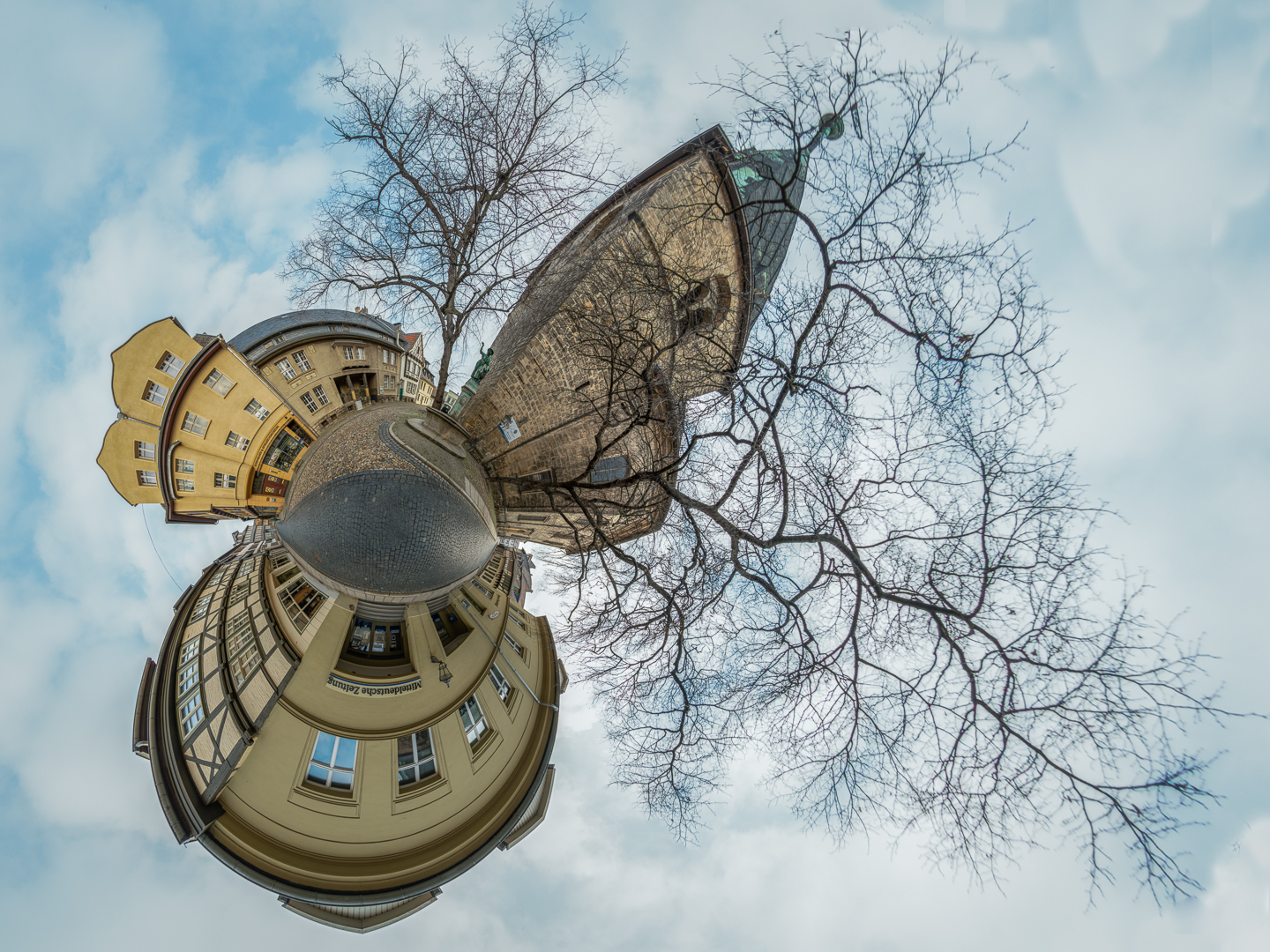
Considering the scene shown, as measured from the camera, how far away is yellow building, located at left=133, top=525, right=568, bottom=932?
14.8 feet

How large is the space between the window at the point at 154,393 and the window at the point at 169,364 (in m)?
0.29

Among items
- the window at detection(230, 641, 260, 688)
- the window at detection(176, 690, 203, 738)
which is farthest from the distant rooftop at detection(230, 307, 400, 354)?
the window at detection(176, 690, 203, 738)

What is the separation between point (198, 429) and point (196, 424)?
8 centimetres

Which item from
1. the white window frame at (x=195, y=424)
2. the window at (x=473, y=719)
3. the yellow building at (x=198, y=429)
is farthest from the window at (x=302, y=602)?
the white window frame at (x=195, y=424)

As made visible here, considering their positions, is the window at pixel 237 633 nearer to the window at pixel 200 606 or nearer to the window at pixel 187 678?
the window at pixel 187 678

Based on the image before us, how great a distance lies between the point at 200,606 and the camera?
17.8 feet

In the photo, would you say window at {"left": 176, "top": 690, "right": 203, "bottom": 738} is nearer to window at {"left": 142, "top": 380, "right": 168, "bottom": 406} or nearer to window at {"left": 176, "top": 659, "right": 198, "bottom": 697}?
window at {"left": 176, "top": 659, "right": 198, "bottom": 697}

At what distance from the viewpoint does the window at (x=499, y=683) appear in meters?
5.49

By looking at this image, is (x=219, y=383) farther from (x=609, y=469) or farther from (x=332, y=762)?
(x=609, y=469)

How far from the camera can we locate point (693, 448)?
513 centimetres

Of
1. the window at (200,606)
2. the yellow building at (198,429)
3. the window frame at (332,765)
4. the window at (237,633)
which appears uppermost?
the yellow building at (198,429)

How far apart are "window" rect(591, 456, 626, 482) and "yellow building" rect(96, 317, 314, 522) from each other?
3404mm

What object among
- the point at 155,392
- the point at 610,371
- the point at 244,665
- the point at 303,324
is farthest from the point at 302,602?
the point at 155,392

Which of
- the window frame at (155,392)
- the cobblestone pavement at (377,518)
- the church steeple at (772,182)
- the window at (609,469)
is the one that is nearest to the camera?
the cobblestone pavement at (377,518)
